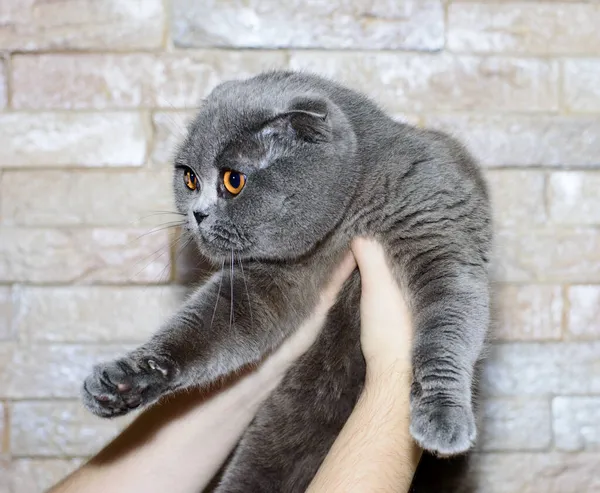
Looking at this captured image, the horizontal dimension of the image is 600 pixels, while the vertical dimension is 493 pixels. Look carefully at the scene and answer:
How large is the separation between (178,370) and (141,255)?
1.79 ft

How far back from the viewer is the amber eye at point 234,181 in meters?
1.08

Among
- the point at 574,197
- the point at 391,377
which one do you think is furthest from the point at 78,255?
the point at 574,197

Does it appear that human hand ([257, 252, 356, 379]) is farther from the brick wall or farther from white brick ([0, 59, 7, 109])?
white brick ([0, 59, 7, 109])

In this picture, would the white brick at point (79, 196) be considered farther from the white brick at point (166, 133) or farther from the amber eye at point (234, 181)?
the amber eye at point (234, 181)

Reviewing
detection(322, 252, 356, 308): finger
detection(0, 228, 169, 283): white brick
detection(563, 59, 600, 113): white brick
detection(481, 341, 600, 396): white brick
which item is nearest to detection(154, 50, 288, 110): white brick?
detection(0, 228, 169, 283): white brick

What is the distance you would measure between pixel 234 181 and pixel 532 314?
2.88 feet

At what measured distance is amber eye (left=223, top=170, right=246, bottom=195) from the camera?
1.08 m

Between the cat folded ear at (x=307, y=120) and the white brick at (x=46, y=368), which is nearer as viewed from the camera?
the cat folded ear at (x=307, y=120)

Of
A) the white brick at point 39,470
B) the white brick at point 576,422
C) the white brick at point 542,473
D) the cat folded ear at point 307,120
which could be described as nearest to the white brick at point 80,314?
the white brick at point 39,470

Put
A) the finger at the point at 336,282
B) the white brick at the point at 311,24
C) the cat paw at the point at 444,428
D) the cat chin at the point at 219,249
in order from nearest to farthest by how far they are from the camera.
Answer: the cat paw at the point at 444,428
the cat chin at the point at 219,249
the finger at the point at 336,282
the white brick at the point at 311,24

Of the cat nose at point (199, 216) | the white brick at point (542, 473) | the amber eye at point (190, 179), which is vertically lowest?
the white brick at point (542, 473)

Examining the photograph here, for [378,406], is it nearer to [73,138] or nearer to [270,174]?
[270,174]

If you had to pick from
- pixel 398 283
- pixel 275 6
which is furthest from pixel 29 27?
pixel 398 283

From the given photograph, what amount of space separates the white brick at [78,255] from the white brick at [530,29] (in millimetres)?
922
